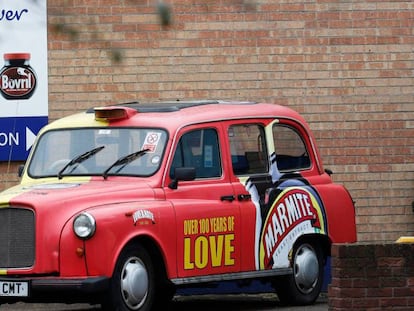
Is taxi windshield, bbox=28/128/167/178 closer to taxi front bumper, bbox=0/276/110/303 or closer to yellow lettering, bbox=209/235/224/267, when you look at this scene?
yellow lettering, bbox=209/235/224/267

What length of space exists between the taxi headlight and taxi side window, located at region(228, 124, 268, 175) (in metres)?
2.01

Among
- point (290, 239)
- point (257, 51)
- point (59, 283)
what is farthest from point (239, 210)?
point (257, 51)

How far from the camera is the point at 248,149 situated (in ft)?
40.1

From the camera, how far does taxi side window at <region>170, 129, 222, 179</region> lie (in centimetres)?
1162

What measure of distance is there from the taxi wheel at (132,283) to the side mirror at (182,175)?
673 mm

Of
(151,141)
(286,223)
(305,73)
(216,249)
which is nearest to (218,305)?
(286,223)

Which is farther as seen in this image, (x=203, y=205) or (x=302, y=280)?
(x=302, y=280)

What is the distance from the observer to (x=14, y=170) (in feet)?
52.9

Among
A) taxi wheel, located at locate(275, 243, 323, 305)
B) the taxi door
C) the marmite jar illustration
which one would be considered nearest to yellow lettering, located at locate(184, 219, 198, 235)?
the taxi door

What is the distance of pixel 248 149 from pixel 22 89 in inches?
180

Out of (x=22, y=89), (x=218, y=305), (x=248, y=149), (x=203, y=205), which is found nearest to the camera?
(x=203, y=205)

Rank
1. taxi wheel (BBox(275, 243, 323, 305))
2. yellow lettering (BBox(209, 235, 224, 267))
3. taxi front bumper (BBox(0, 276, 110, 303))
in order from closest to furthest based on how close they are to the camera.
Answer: taxi front bumper (BBox(0, 276, 110, 303))
yellow lettering (BBox(209, 235, 224, 267))
taxi wheel (BBox(275, 243, 323, 305))

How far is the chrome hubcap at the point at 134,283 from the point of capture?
10719 millimetres

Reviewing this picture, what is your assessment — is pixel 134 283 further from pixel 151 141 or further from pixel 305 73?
pixel 305 73
